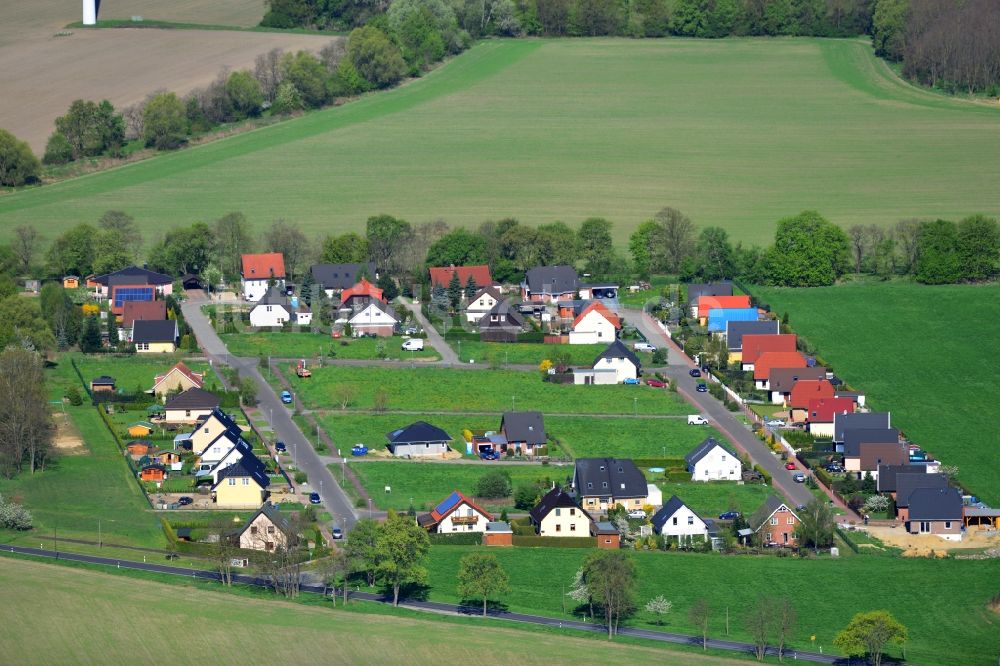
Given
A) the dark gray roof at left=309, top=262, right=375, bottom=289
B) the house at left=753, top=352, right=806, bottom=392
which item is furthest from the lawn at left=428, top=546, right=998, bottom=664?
the dark gray roof at left=309, top=262, right=375, bottom=289

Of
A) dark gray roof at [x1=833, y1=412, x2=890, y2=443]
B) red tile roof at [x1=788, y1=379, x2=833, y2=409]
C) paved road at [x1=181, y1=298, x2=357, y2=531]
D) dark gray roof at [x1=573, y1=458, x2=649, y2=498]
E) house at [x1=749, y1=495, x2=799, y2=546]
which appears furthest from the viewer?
red tile roof at [x1=788, y1=379, x2=833, y2=409]

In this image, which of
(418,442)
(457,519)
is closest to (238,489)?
(457,519)

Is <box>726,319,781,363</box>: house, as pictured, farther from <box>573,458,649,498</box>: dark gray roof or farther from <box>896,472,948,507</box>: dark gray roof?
<box>896,472,948,507</box>: dark gray roof

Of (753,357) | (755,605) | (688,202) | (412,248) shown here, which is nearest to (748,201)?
(688,202)

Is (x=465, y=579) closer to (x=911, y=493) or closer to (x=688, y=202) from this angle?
(x=911, y=493)

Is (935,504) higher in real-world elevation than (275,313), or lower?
lower

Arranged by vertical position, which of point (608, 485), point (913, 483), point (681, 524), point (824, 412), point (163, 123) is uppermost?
point (163, 123)

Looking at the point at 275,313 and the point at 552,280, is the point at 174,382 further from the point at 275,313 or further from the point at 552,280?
the point at 552,280
